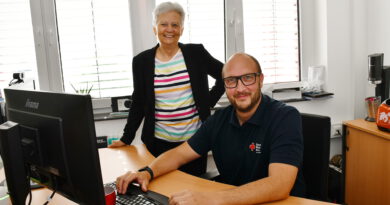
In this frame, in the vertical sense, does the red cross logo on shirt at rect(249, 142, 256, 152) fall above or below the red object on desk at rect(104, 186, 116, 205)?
above

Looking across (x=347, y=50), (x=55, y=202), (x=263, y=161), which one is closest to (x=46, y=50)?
(x=55, y=202)

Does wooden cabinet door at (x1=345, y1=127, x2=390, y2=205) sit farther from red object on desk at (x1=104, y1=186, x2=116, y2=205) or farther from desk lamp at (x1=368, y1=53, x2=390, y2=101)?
red object on desk at (x1=104, y1=186, x2=116, y2=205)

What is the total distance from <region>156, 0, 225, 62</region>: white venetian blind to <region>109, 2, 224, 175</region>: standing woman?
3.40ft

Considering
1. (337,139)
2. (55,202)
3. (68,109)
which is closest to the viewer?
(68,109)

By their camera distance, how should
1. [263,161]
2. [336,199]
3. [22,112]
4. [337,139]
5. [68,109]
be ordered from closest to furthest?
[68,109] < [22,112] < [263,161] < [336,199] < [337,139]

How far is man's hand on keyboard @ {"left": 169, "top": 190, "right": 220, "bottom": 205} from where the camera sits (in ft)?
3.79

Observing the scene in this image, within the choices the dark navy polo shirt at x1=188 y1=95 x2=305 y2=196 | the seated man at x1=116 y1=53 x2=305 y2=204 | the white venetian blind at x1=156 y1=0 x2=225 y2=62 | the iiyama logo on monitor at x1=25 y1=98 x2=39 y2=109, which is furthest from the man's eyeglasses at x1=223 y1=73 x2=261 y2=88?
the white venetian blind at x1=156 y1=0 x2=225 y2=62

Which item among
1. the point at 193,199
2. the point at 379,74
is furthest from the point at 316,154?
the point at 379,74

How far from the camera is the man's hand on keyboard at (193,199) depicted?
1156 millimetres

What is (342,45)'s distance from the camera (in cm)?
316

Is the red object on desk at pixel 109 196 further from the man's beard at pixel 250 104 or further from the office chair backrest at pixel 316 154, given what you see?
the office chair backrest at pixel 316 154

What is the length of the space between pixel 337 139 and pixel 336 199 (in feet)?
2.07

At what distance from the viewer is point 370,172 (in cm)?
247

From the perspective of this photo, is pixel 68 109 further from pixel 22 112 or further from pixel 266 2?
pixel 266 2
